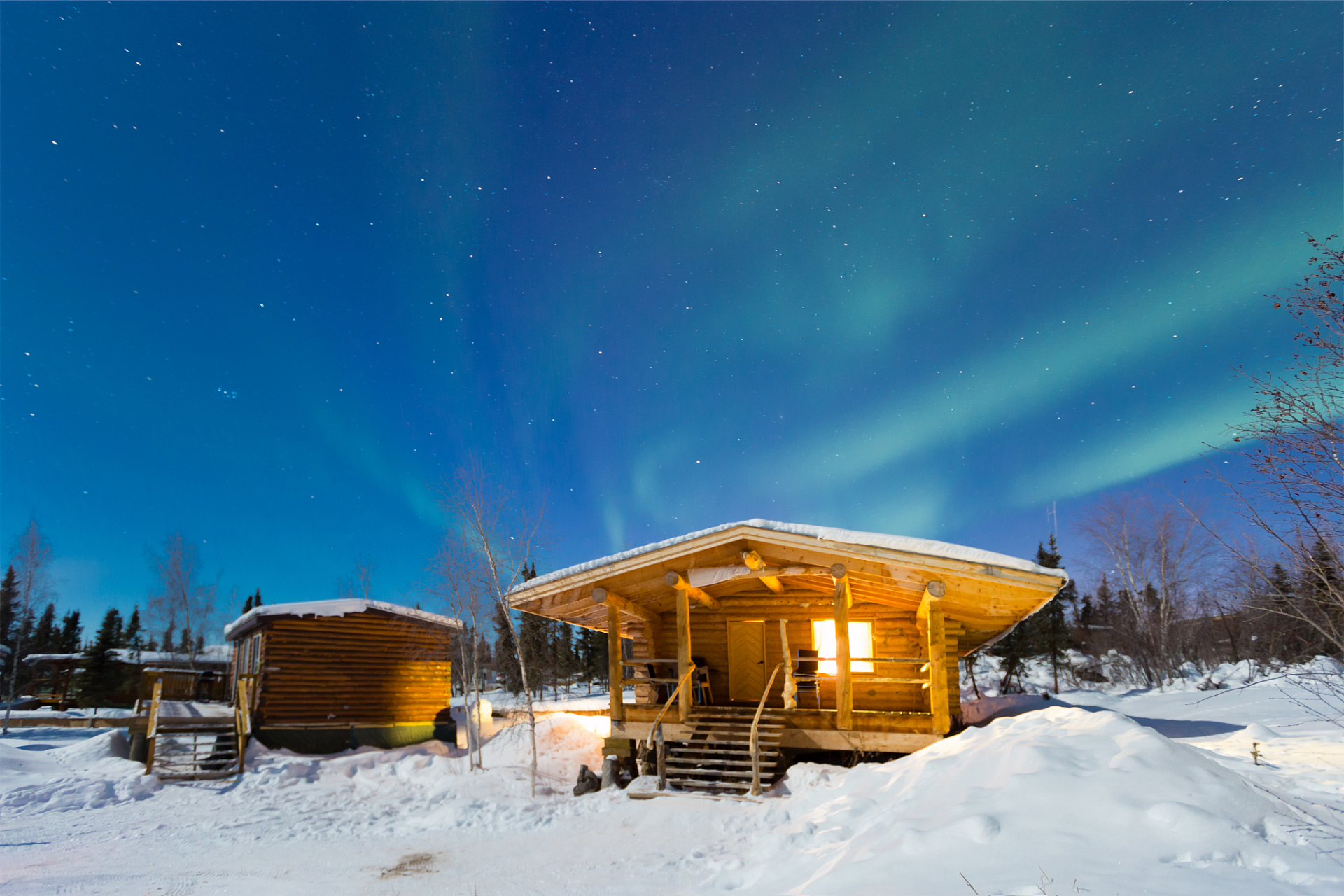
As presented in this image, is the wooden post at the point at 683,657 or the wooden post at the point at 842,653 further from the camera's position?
the wooden post at the point at 683,657

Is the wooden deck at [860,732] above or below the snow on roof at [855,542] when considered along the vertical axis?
below

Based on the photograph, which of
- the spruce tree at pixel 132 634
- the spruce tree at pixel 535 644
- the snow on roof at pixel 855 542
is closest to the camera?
the snow on roof at pixel 855 542

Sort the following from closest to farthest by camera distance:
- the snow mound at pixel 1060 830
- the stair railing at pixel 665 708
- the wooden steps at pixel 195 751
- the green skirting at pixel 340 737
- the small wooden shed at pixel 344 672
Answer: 1. the snow mound at pixel 1060 830
2. the stair railing at pixel 665 708
3. the wooden steps at pixel 195 751
4. the green skirting at pixel 340 737
5. the small wooden shed at pixel 344 672

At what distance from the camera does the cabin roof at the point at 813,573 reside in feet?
38.0

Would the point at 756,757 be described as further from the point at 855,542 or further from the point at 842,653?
the point at 855,542

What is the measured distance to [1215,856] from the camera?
463 centimetres

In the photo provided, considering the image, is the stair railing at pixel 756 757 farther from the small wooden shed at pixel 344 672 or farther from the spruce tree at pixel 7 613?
the spruce tree at pixel 7 613

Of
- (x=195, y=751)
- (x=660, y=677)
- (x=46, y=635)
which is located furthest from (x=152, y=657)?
(x=660, y=677)

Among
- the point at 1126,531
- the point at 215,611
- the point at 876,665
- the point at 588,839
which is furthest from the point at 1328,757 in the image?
the point at 215,611

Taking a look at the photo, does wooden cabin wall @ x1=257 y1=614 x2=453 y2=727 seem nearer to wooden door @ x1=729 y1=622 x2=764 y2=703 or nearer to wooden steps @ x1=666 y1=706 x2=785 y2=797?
wooden door @ x1=729 y1=622 x2=764 y2=703

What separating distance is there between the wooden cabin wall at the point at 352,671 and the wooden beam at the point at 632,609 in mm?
9264

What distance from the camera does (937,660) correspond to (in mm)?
12555

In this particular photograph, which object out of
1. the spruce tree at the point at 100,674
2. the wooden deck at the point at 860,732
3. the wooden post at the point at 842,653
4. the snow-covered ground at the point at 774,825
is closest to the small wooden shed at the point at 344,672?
the snow-covered ground at the point at 774,825

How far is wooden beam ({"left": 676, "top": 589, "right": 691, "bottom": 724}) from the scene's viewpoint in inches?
526
